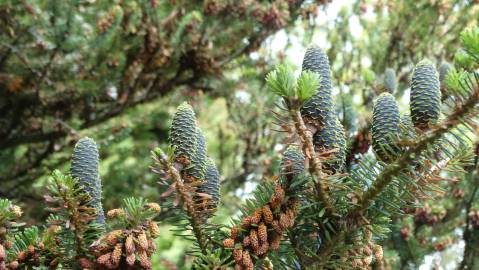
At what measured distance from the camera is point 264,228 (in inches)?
39.0

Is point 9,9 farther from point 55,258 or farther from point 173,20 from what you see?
point 55,258

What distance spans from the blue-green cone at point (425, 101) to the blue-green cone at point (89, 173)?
1.95ft

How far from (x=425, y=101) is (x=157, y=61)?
8.38 feet

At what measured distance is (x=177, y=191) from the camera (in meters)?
1.02

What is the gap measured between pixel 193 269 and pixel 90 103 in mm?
2695

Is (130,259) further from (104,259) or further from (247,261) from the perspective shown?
(247,261)

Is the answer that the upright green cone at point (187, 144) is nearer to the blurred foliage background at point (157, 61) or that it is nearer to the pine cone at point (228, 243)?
the pine cone at point (228, 243)

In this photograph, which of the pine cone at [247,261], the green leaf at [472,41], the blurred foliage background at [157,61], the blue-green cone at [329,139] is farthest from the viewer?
the blurred foliage background at [157,61]

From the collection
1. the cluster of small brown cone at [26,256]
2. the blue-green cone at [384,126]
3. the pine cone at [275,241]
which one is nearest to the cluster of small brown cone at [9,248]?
the cluster of small brown cone at [26,256]

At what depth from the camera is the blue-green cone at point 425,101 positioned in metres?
1.00

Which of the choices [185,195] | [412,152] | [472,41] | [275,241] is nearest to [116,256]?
[185,195]

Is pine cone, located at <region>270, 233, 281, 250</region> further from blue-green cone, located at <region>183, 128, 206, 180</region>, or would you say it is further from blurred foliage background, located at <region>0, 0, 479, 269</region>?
blurred foliage background, located at <region>0, 0, 479, 269</region>

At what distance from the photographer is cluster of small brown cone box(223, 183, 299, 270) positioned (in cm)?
98

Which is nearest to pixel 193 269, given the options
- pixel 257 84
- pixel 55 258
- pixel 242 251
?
pixel 242 251
